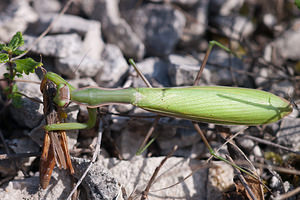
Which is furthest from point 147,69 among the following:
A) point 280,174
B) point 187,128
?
point 280,174

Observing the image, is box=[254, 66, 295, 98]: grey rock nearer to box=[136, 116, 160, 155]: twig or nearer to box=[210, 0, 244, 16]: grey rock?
box=[210, 0, 244, 16]: grey rock

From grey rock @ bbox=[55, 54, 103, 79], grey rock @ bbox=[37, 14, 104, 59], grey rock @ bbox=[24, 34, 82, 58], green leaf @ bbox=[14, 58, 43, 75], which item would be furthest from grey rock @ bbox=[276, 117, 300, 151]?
green leaf @ bbox=[14, 58, 43, 75]

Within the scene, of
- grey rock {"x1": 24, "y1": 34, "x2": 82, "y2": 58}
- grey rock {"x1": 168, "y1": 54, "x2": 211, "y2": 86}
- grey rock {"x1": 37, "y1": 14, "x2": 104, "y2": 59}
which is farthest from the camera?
grey rock {"x1": 37, "y1": 14, "x2": 104, "y2": 59}

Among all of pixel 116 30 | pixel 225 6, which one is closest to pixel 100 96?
pixel 116 30

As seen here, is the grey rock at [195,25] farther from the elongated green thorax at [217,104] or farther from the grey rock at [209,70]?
the elongated green thorax at [217,104]

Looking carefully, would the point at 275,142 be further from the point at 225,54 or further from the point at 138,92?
the point at 138,92
